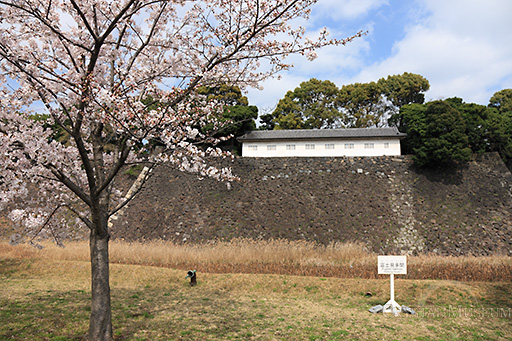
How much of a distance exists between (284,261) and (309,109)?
3020 cm

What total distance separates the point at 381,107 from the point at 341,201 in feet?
84.7

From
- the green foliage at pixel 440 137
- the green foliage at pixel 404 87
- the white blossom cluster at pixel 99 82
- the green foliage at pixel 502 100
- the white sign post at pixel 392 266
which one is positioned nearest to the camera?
the white blossom cluster at pixel 99 82

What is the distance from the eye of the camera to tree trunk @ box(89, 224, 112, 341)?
5395mm

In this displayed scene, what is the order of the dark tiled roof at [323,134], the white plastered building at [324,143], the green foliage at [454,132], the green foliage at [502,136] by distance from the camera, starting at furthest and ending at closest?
the dark tiled roof at [323,134] < the white plastered building at [324,143] < the green foliage at [502,136] < the green foliage at [454,132]

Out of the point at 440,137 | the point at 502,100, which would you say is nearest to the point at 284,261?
the point at 440,137

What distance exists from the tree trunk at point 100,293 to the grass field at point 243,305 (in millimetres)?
572

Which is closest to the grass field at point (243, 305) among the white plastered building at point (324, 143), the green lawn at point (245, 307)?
the green lawn at point (245, 307)

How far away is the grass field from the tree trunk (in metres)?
0.57

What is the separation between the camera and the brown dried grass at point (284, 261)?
37.1 feet

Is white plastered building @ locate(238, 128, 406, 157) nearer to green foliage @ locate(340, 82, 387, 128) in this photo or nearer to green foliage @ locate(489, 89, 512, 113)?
green foliage @ locate(340, 82, 387, 128)

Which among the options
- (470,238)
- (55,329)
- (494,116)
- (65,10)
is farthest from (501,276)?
(494,116)

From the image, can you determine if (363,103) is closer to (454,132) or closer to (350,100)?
(350,100)

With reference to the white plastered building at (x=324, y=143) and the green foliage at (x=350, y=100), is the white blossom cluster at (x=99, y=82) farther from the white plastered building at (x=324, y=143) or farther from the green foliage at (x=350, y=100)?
the green foliage at (x=350, y=100)

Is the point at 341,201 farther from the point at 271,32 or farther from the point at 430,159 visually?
the point at 271,32
